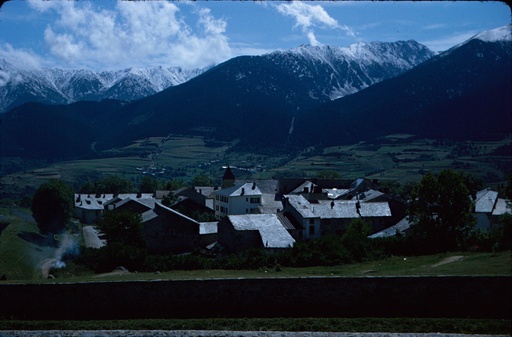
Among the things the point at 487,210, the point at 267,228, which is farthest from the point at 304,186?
the point at 267,228

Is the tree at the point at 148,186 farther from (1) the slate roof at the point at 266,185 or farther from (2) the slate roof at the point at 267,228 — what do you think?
(2) the slate roof at the point at 267,228

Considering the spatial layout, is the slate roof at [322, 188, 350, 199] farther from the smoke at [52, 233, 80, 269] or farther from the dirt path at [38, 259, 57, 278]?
the dirt path at [38, 259, 57, 278]

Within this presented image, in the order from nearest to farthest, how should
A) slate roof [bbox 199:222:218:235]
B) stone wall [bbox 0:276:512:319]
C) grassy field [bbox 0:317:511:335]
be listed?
grassy field [bbox 0:317:511:335]
stone wall [bbox 0:276:512:319]
slate roof [bbox 199:222:218:235]

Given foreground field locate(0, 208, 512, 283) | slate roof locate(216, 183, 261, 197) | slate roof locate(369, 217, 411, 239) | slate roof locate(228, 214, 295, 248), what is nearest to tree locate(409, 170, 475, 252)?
foreground field locate(0, 208, 512, 283)

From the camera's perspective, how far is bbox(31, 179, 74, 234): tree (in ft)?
228

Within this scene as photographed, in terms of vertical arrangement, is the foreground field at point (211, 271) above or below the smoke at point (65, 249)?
above

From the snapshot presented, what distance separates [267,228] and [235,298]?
23.8 metres

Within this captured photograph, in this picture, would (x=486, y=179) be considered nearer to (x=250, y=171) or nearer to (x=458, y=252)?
(x=250, y=171)

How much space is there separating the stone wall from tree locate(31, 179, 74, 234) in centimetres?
5399

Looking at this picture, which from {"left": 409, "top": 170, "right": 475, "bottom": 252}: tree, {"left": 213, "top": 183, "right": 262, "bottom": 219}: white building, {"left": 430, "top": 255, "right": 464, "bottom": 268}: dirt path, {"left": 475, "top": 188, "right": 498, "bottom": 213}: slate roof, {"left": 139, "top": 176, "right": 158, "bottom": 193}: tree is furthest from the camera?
{"left": 139, "top": 176, "right": 158, "bottom": 193}: tree

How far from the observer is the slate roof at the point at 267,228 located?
40.5m

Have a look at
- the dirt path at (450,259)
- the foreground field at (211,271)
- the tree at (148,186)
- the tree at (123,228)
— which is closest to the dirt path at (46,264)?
the foreground field at (211,271)

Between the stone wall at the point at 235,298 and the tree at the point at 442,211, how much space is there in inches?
670

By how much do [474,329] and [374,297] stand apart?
Result: 3.67 metres
